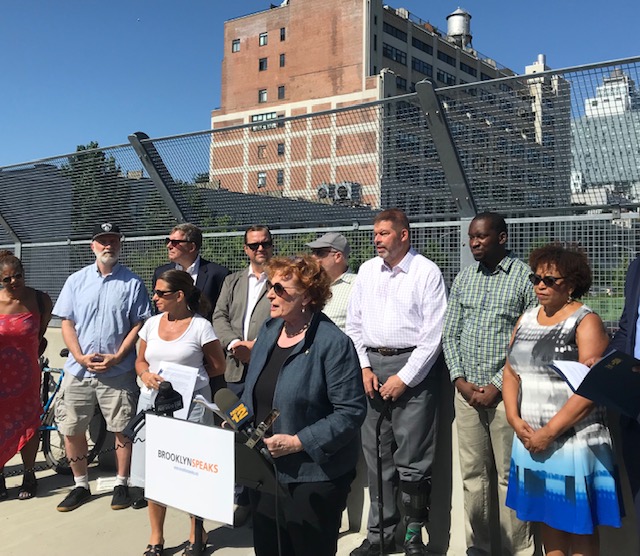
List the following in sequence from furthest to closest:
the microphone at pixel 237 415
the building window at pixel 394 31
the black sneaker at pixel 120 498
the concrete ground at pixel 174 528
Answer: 1. the building window at pixel 394 31
2. the black sneaker at pixel 120 498
3. the concrete ground at pixel 174 528
4. the microphone at pixel 237 415

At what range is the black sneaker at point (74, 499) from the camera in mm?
4988

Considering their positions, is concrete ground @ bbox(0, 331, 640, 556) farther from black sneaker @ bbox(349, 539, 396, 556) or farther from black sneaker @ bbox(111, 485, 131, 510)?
black sneaker @ bbox(349, 539, 396, 556)

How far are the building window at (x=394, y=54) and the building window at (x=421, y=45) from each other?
8.47ft

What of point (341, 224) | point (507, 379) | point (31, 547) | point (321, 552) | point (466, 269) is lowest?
point (31, 547)

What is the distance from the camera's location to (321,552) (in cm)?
274

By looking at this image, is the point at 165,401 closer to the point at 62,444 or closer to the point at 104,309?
the point at 104,309

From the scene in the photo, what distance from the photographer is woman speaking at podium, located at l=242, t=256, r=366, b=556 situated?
2.70 m

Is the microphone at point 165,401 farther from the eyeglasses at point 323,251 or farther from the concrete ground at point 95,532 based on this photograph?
the eyeglasses at point 323,251

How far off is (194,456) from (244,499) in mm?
2551

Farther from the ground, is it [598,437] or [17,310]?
[17,310]

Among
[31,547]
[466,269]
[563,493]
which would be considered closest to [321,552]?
[563,493]

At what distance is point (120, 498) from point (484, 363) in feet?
10.3

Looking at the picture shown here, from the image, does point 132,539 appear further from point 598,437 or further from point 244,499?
point 598,437

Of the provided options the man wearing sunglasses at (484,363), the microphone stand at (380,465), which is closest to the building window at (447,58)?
the man wearing sunglasses at (484,363)
